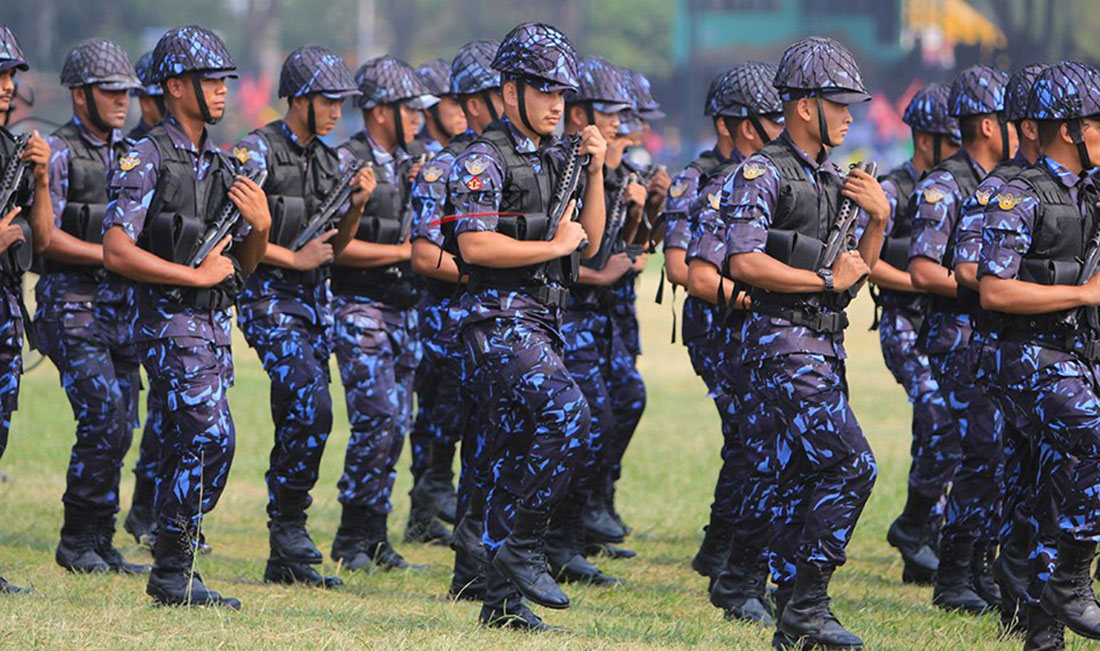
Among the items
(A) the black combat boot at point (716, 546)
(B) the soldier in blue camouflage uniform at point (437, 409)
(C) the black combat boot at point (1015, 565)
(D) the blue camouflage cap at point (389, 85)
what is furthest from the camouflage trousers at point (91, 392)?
(C) the black combat boot at point (1015, 565)

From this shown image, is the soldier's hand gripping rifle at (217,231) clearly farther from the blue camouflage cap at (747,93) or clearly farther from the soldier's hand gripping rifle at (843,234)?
the blue camouflage cap at (747,93)

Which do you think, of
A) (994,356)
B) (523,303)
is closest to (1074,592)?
(994,356)

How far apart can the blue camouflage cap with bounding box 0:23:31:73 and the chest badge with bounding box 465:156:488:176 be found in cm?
202

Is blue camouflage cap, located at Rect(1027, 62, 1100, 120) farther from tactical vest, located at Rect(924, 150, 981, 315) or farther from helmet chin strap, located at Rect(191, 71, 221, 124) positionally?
helmet chin strap, located at Rect(191, 71, 221, 124)

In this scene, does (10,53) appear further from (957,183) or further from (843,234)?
(957,183)

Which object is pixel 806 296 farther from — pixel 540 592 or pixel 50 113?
pixel 50 113

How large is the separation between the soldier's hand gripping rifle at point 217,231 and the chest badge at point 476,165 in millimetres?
1092

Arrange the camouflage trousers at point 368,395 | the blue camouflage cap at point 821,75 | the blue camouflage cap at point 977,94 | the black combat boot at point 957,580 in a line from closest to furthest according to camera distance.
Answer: the blue camouflage cap at point 821,75
the black combat boot at point 957,580
the blue camouflage cap at point 977,94
the camouflage trousers at point 368,395

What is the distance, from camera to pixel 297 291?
28.5ft

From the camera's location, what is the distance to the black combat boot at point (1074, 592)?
22.5 feet

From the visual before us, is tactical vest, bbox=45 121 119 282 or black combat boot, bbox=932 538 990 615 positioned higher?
tactical vest, bbox=45 121 119 282

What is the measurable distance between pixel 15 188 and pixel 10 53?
600mm

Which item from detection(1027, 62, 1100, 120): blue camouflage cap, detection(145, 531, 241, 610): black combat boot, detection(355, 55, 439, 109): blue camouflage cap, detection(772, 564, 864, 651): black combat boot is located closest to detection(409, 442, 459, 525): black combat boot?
detection(355, 55, 439, 109): blue camouflage cap

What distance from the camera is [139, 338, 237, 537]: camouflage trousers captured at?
24.5 feet
